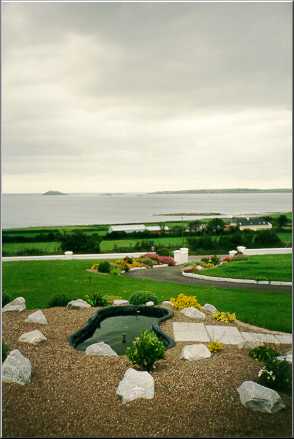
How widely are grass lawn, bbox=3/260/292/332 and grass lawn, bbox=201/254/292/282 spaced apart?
207cm

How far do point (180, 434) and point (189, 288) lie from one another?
8536 millimetres

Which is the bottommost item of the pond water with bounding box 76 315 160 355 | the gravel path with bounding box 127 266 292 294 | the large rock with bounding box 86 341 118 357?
the pond water with bounding box 76 315 160 355

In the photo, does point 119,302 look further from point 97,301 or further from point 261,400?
point 261,400

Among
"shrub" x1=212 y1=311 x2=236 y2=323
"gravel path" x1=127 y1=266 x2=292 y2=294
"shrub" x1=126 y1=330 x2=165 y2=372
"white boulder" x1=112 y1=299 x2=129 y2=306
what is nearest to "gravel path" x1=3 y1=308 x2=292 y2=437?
"shrub" x1=126 y1=330 x2=165 y2=372

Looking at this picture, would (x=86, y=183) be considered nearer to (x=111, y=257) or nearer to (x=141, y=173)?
(x=141, y=173)

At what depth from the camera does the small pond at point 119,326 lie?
25.7ft

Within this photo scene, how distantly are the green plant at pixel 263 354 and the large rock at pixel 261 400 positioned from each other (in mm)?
1094

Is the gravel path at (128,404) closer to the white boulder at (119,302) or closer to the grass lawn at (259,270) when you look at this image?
the white boulder at (119,302)

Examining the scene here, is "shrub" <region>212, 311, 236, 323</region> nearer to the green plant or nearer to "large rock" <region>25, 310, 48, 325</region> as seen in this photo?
the green plant

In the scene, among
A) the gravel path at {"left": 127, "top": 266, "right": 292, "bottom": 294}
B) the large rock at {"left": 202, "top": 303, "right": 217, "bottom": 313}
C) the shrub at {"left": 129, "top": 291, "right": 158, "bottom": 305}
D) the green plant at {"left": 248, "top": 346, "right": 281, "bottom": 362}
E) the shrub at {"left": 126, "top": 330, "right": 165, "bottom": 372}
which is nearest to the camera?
the shrub at {"left": 126, "top": 330, "right": 165, "bottom": 372}

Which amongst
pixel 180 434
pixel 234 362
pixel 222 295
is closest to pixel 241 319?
pixel 222 295

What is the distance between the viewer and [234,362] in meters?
6.13

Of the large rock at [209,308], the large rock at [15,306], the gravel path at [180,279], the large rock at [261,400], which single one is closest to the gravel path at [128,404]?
the large rock at [261,400]

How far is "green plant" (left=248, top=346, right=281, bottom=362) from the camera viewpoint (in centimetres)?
595
